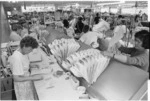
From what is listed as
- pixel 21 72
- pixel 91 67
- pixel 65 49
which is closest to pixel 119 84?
pixel 91 67

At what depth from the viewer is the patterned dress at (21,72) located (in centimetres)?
207

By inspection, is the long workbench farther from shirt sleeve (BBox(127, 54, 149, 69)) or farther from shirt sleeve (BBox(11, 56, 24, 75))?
shirt sleeve (BBox(11, 56, 24, 75))

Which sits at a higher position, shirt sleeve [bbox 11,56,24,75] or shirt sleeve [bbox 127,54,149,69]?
shirt sleeve [bbox 127,54,149,69]

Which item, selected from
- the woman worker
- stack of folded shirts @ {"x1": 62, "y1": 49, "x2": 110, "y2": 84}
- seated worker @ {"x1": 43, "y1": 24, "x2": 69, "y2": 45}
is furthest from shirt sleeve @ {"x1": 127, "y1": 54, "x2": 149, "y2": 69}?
seated worker @ {"x1": 43, "y1": 24, "x2": 69, "y2": 45}

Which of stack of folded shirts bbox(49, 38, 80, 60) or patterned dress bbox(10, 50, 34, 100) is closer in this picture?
patterned dress bbox(10, 50, 34, 100)

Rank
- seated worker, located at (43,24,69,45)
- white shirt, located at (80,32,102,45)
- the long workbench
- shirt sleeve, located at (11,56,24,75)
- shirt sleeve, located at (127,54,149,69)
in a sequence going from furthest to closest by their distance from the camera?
white shirt, located at (80,32,102,45), seated worker, located at (43,24,69,45), shirt sleeve, located at (11,56,24,75), shirt sleeve, located at (127,54,149,69), the long workbench

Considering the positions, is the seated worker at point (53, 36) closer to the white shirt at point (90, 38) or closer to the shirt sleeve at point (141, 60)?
the white shirt at point (90, 38)

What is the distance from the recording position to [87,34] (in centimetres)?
421

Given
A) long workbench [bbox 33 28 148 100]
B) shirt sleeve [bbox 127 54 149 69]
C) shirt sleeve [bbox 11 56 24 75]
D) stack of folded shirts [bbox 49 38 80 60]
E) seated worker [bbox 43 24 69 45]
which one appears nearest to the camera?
long workbench [bbox 33 28 148 100]

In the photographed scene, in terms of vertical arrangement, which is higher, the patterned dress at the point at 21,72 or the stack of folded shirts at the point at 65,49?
the stack of folded shirts at the point at 65,49

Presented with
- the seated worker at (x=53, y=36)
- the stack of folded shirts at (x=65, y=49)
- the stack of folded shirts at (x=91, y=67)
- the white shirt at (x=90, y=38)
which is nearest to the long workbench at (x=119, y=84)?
the stack of folded shirts at (x=91, y=67)

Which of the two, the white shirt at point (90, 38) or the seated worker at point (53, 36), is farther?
the white shirt at point (90, 38)

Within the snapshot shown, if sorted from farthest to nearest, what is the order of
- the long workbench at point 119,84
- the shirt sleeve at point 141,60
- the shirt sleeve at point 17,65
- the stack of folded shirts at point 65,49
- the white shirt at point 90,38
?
the white shirt at point 90,38 → the stack of folded shirts at point 65,49 → the shirt sleeve at point 17,65 → the shirt sleeve at point 141,60 → the long workbench at point 119,84

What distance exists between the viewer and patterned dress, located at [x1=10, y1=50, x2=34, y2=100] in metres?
2.07
